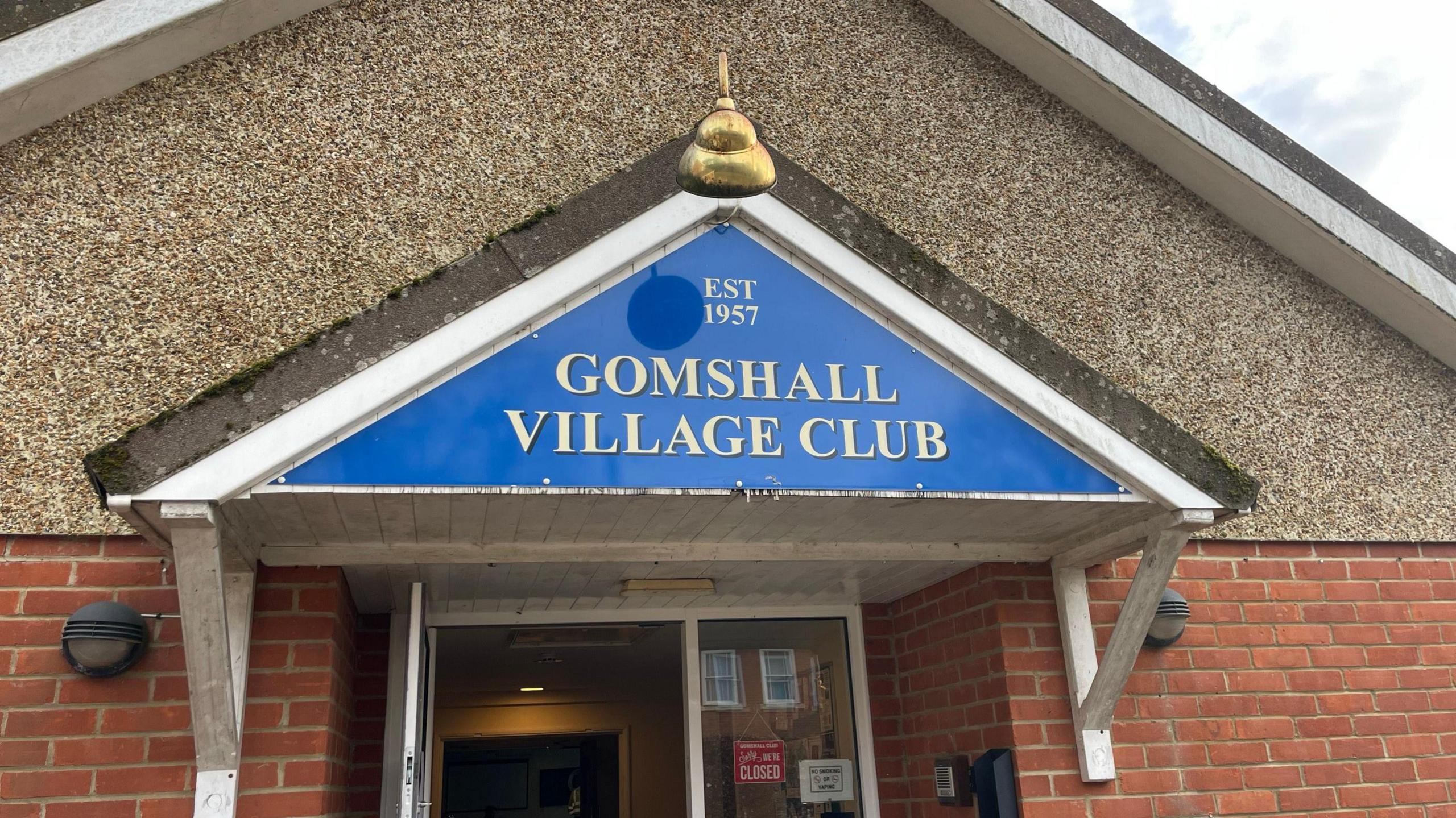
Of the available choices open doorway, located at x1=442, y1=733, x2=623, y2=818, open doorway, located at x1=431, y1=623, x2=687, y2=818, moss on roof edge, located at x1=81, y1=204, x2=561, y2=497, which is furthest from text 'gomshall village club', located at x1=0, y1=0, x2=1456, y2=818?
open doorway, located at x1=442, y1=733, x2=623, y2=818

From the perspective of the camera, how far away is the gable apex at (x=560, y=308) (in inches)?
109

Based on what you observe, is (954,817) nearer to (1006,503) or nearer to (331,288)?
(1006,503)

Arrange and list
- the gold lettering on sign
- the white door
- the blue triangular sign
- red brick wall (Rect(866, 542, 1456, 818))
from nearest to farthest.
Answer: the blue triangular sign < the gold lettering on sign < the white door < red brick wall (Rect(866, 542, 1456, 818))

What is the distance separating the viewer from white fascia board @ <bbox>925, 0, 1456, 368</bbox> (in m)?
5.04

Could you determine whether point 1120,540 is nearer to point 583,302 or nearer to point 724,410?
point 724,410

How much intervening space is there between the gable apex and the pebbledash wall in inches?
37.8

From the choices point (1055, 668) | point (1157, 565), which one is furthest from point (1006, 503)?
point (1055, 668)

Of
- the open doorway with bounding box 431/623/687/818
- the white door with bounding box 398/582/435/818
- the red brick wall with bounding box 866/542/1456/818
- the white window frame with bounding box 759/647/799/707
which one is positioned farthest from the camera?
the open doorway with bounding box 431/623/687/818

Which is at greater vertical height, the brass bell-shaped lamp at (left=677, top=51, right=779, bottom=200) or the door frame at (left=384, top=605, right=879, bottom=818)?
the brass bell-shaped lamp at (left=677, top=51, right=779, bottom=200)

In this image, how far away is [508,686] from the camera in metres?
7.97

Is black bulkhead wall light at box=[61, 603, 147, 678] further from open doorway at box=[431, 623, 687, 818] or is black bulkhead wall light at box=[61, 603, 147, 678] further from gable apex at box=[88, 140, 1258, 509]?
open doorway at box=[431, 623, 687, 818]

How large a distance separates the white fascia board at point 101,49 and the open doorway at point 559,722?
2596 mm

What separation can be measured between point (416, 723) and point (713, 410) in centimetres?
133

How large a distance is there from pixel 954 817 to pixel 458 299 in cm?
286
